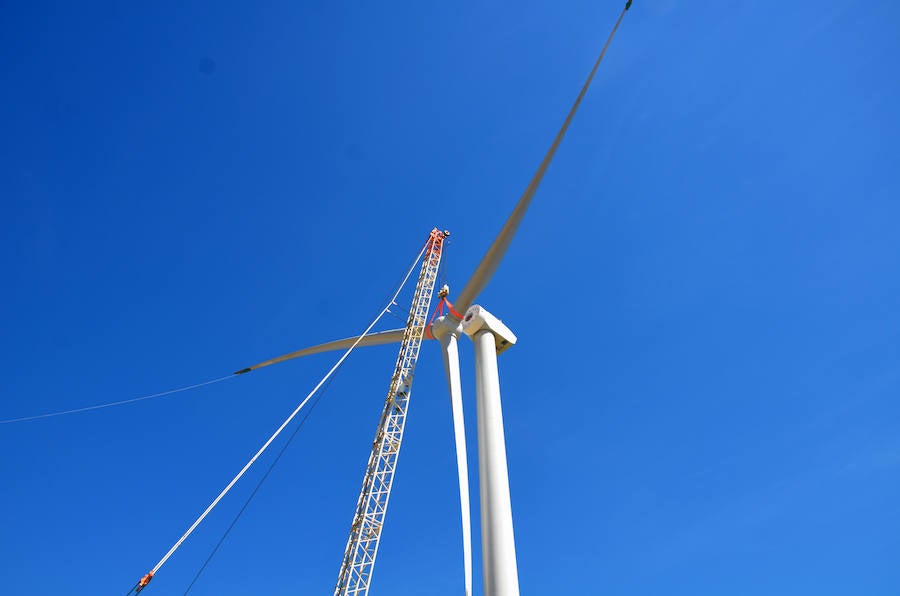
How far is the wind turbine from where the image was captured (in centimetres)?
1406

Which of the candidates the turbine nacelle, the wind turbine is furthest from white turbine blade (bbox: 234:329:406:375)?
the turbine nacelle

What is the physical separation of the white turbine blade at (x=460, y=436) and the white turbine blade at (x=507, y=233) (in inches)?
74.4

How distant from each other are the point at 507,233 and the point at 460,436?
26.5ft

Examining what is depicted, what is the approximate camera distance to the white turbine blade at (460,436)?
16734 millimetres

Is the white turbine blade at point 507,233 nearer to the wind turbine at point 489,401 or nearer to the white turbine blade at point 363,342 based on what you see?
the wind turbine at point 489,401

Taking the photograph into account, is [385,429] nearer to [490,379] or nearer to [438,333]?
[438,333]

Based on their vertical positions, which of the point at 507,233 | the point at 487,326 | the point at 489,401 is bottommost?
the point at 489,401

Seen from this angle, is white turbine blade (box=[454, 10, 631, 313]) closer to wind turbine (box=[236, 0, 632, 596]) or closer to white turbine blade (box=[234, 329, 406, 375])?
wind turbine (box=[236, 0, 632, 596])

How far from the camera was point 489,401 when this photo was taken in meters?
17.1

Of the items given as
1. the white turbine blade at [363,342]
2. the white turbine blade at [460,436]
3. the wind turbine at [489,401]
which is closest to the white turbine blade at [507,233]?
the wind turbine at [489,401]

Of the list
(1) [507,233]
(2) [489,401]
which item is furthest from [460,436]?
(1) [507,233]

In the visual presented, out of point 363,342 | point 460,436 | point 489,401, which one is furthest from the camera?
point 363,342

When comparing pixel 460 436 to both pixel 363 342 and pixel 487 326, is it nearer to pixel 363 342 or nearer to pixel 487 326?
pixel 487 326

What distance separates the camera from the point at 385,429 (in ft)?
99.1
